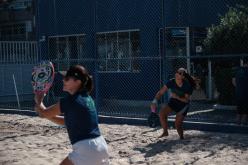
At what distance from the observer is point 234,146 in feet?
29.6

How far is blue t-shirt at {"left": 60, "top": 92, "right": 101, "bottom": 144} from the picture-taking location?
15.1ft

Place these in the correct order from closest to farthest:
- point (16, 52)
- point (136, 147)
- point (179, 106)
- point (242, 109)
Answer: point (136, 147), point (179, 106), point (242, 109), point (16, 52)

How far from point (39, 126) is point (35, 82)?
26.0 ft

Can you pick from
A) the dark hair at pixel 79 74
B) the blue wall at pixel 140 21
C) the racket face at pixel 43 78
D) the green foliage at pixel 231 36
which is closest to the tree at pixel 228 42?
the green foliage at pixel 231 36

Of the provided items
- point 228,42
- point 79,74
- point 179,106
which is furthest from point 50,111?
point 228,42

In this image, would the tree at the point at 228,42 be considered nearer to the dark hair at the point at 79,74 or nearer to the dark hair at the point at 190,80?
the dark hair at the point at 190,80

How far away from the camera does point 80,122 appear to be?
15.1 feet

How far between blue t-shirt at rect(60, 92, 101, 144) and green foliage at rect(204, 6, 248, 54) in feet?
32.8

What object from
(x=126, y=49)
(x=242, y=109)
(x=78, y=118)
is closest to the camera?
(x=78, y=118)

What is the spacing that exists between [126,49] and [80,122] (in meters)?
13.5

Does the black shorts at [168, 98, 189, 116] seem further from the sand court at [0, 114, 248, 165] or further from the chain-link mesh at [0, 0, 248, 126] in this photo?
the chain-link mesh at [0, 0, 248, 126]

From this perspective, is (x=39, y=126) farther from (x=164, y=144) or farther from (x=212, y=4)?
(x=212, y=4)

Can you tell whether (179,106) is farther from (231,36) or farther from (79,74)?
(79,74)

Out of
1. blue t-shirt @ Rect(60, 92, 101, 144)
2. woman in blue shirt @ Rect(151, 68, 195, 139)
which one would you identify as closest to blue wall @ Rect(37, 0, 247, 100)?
woman in blue shirt @ Rect(151, 68, 195, 139)
